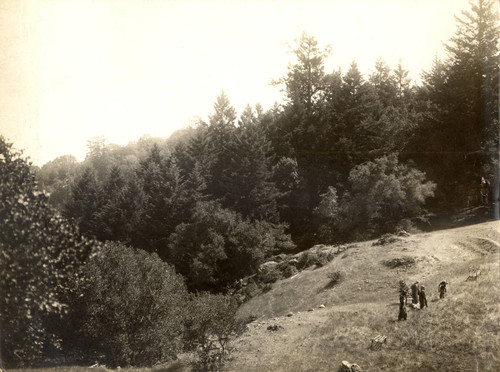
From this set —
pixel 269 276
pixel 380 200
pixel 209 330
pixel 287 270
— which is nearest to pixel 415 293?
pixel 209 330

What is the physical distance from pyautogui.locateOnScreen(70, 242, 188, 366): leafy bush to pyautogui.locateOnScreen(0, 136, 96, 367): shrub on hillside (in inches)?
156

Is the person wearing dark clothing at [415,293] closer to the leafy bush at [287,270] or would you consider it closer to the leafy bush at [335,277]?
the leafy bush at [335,277]

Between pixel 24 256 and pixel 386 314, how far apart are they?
57.1 feet

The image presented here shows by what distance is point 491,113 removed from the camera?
139 ft

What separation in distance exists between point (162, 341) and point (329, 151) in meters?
35.1

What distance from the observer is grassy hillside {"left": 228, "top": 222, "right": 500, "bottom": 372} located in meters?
15.2

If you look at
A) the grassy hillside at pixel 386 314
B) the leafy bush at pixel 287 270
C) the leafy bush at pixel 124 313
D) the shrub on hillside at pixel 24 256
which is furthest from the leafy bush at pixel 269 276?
the shrub on hillside at pixel 24 256

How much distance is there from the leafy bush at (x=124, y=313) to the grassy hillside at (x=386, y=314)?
4.63 meters

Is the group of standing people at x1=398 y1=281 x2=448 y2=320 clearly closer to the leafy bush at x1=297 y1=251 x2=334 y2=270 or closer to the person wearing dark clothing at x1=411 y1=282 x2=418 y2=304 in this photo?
the person wearing dark clothing at x1=411 y1=282 x2=418 y2=304

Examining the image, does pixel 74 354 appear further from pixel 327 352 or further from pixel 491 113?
pixel 491 113

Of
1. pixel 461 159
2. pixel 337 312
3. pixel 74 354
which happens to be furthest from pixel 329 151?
pixel 74 354

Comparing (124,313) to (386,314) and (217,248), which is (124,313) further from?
(217,248)

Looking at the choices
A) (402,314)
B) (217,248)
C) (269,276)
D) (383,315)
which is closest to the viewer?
(402,314)

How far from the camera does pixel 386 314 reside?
68.5 ft
